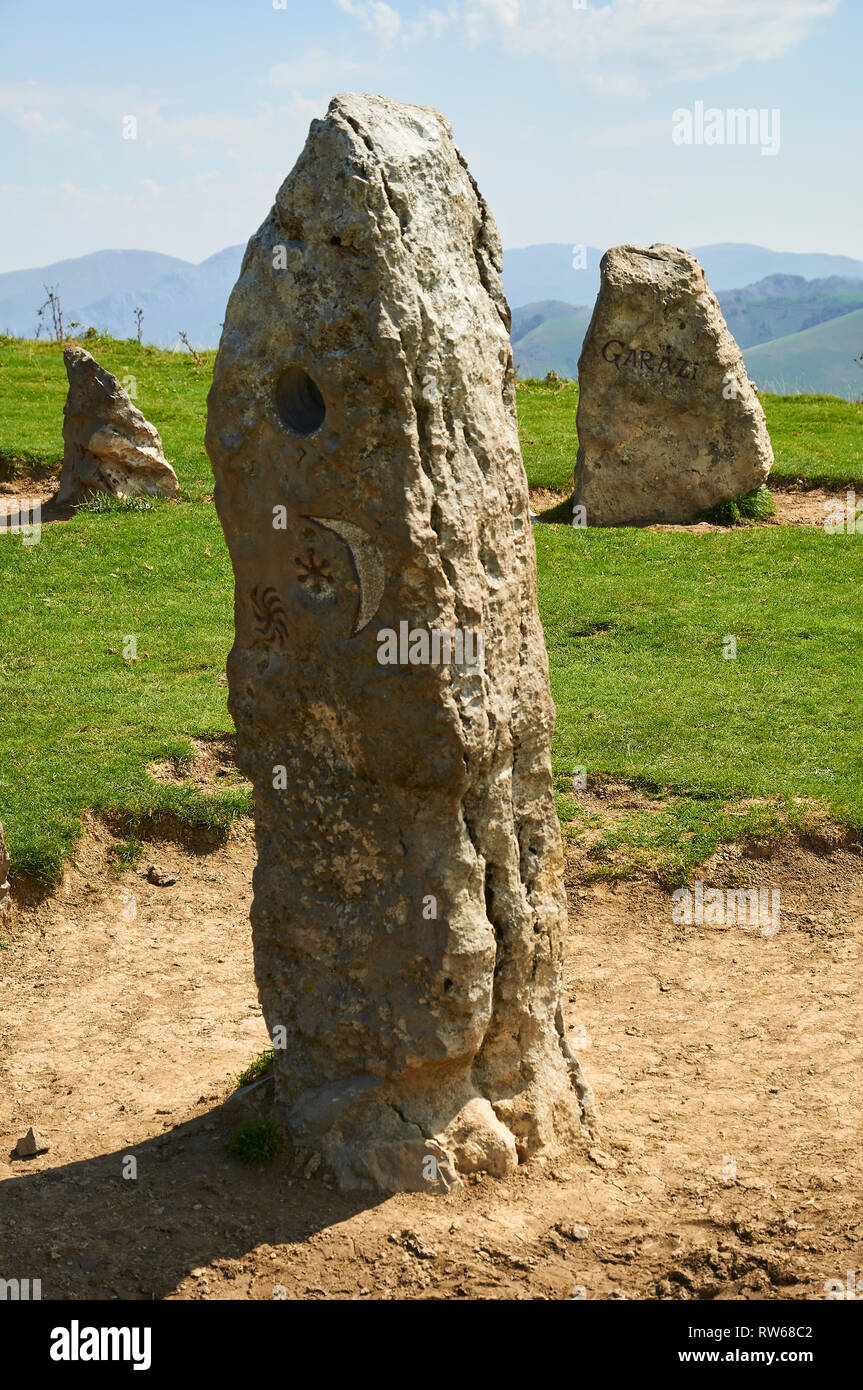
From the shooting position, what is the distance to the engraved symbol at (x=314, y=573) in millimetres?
5113

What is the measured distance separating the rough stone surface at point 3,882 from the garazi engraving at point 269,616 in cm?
352

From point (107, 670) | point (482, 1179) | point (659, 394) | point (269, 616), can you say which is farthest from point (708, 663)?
point (269, 616)

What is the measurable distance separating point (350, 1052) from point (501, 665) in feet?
6.11

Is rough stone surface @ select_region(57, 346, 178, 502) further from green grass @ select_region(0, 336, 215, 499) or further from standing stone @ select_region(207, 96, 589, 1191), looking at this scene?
standing stone @ select_region(207, 96, 589, 1191)

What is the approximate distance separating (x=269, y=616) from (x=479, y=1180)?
8.80 feet

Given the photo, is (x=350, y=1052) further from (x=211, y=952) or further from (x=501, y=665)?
(x=211, y=952)

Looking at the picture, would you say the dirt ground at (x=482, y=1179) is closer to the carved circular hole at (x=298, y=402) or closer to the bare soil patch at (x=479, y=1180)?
the bare soil patch at (x=479, y=1180)

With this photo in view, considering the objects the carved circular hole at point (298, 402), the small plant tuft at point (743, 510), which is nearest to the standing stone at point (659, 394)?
the small plant tuft at point (743, 510)

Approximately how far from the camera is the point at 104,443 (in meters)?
15.9

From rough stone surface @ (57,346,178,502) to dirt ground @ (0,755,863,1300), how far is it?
27.0 ft

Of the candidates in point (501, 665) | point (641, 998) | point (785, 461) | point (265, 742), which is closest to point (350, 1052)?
point (265, 742)

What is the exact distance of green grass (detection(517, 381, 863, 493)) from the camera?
709 inches

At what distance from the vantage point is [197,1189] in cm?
548

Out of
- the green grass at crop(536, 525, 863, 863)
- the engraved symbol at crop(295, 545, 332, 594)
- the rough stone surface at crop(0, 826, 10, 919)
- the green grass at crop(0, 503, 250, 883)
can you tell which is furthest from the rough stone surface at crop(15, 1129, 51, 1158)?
the green grass at crop(536, 525, 863, 863)
